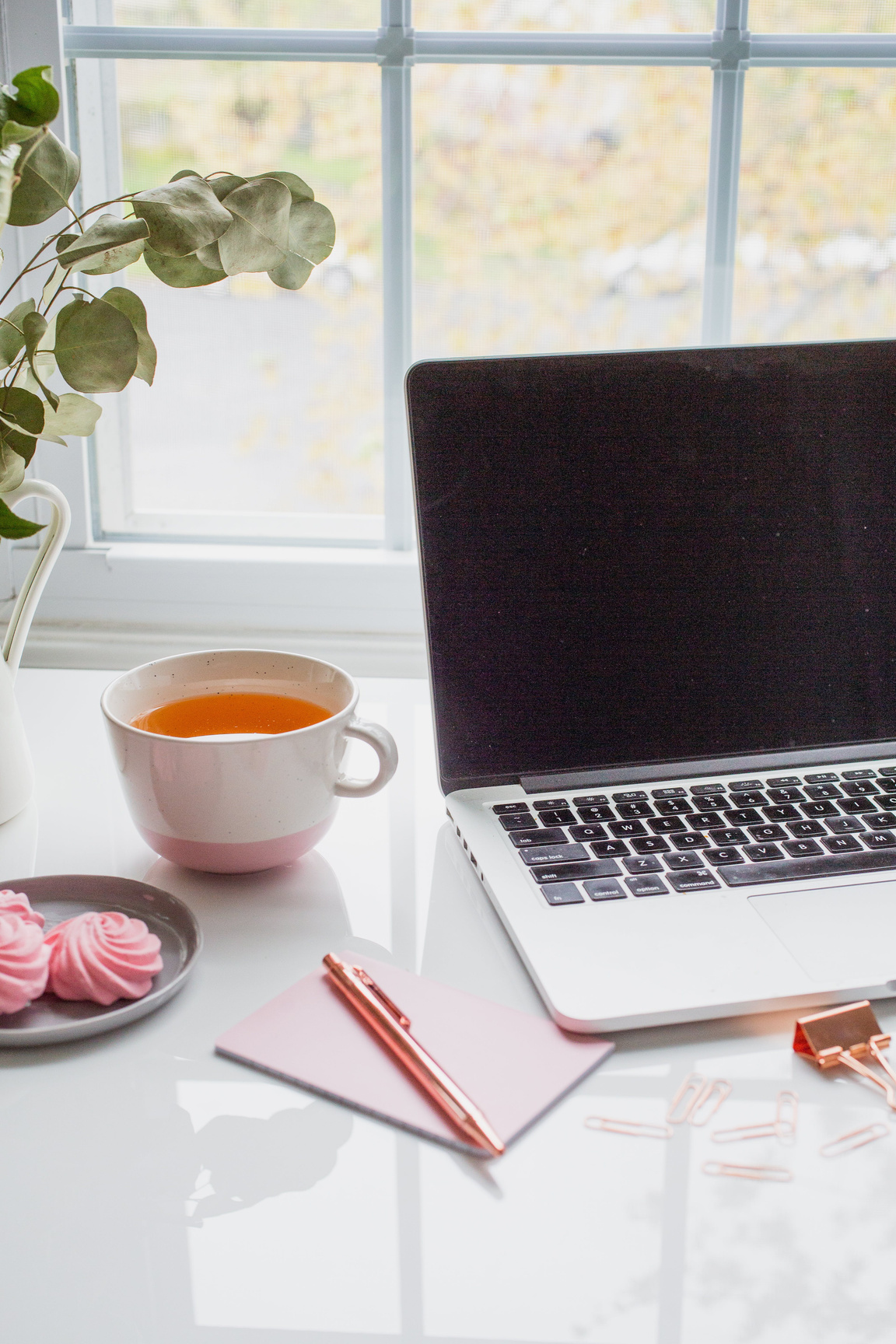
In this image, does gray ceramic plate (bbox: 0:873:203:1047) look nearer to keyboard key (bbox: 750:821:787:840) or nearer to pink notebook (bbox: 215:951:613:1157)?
pink notebook (bbox: 215:951:613:1157)

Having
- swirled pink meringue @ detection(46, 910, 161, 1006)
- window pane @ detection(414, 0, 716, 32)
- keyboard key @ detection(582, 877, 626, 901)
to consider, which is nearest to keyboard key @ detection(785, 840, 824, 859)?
keyboard key @ detection(582, 877, 626, 901)

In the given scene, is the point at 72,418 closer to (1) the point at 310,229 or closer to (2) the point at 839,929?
(1) the point at 310,229

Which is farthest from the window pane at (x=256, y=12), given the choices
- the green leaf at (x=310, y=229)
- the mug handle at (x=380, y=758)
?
the mug handle at (x=380, y=758)

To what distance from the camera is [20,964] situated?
0.46 m

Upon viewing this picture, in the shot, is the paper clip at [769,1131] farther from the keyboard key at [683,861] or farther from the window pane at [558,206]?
the window pane at [558,206]

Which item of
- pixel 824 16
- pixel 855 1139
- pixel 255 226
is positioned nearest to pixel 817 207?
pixel 824 16

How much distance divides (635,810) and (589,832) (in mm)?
38

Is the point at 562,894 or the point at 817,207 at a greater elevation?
the point at 817,207

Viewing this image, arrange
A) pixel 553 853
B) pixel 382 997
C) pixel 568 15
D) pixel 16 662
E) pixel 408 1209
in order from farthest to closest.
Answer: pixel 568 15, pixel 16 662, pixel 553 853, pixel 382 997, pixel 408 1209

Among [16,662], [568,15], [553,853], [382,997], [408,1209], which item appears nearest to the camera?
[408,1209]

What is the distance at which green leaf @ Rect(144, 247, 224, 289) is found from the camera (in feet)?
1.93

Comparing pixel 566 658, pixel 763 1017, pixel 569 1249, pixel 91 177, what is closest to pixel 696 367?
pixel 566 658

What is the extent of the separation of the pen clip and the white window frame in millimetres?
515

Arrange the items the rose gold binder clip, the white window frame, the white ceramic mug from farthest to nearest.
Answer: the white window frame < the white ceramic mug < the rose gold binder clip
